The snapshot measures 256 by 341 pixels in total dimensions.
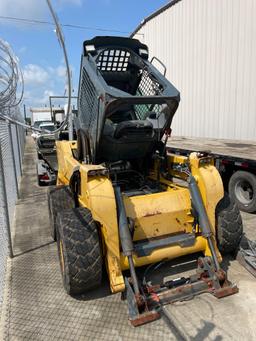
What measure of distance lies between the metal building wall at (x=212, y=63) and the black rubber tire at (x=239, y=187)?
131 inches

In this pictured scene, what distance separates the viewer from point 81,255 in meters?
3.34

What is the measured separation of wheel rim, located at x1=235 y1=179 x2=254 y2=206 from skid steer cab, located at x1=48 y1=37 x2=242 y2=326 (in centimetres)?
193

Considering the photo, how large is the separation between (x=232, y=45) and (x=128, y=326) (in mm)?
9027

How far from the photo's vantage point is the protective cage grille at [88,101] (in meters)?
4.01

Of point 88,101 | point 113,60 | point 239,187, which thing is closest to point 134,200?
point 88,101

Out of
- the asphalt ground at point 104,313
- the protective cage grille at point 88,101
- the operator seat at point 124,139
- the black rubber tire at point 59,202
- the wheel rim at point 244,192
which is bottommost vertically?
the asphalt ground at point 104,313

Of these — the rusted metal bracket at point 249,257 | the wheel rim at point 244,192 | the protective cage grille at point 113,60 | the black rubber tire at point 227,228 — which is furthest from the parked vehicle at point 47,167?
the rusted metal bracket at point 249,257

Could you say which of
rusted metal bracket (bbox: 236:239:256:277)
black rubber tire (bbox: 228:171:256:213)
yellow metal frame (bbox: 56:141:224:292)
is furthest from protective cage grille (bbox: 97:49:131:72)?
black rubber tire (bbox: 228:171:256:213)

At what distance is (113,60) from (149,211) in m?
2.24

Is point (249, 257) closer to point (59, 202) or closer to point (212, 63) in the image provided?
point (59, 202)

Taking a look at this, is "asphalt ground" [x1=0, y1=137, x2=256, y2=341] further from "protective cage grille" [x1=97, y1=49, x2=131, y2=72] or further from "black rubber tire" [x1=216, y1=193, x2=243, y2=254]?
"protective cage grille" [x1=97, y1=49, x2=131, y2=72]

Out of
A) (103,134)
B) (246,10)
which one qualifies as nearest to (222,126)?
(246,10)

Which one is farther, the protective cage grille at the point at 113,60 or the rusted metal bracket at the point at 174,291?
the protective cage grille at the point at 113,60

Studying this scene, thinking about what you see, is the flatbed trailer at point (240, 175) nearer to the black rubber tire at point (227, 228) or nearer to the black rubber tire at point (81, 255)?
the black rubber tire at point (227, 228)
